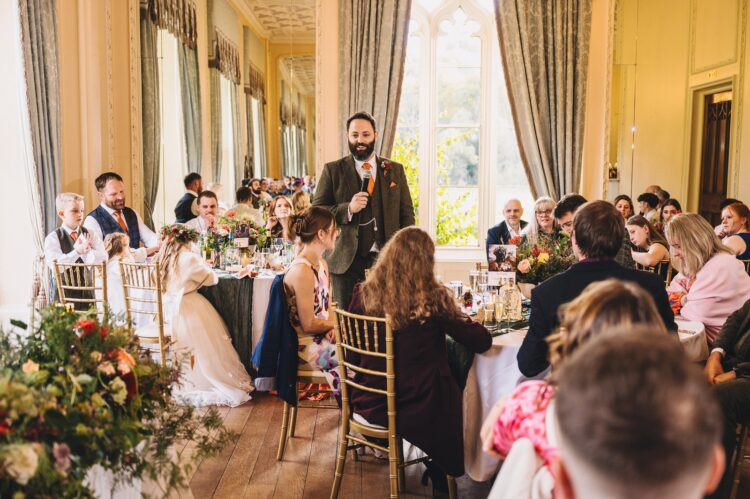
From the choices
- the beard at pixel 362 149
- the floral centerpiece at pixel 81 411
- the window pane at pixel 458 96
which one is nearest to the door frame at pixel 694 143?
the window pane at pixel 458 96

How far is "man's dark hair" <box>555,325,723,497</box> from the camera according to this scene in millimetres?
874

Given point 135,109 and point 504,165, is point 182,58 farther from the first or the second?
point 504,165

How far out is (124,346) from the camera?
201 centimetres

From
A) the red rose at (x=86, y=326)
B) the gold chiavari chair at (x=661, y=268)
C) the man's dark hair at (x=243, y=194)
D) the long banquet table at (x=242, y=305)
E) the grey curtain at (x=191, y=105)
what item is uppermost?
the grey curtain at (x=191, y=105)

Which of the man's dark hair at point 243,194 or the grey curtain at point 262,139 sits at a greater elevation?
the grey curtain at point 262,139

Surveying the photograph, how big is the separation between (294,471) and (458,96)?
14.9 feet

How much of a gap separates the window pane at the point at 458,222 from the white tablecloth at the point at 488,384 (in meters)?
3.88

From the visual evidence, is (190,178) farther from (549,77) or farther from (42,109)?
(549,77)

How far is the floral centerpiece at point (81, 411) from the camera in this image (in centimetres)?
152

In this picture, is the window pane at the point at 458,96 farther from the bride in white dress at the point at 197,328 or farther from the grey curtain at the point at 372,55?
the bride in white dress at the point at 197,328

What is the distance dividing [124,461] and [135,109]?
6.08 metres

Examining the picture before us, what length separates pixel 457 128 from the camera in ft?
24.0

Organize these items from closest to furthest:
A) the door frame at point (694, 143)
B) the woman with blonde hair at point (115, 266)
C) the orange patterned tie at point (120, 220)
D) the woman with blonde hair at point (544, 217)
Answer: the woman with blonde hair at point (115, 266), the woman with blonde hair at point (544, 217), the orange patterned tie at point (120, 220), the door frame at point (694, 143)

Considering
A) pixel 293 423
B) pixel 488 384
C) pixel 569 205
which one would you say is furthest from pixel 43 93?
pixel 488 384
